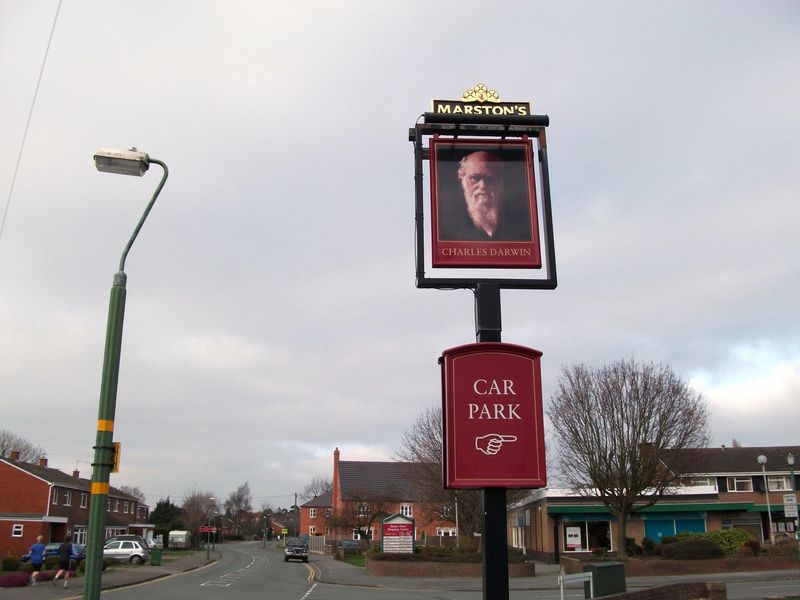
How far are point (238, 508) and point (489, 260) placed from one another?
147 m

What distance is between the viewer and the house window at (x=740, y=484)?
59.3 m

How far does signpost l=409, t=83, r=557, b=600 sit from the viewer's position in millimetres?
10562

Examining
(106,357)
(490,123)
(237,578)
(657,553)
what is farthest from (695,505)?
(106,357)

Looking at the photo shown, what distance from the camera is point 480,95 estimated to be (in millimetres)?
12188

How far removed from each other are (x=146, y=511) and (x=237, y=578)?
7681 centimetres

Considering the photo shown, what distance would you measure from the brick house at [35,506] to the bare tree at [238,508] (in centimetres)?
8393

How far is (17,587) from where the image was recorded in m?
25.5

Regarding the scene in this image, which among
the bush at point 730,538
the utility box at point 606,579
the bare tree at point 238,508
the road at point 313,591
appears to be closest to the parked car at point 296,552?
the road at point 313,591

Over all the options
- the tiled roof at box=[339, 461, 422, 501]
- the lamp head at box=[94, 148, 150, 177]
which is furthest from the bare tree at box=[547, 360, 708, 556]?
the tiled roof at box=[339, 461, 422, 501]

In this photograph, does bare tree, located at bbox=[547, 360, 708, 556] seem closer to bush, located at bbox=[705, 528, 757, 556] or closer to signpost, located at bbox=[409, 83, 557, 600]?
bush, located at bbox=[705, 528, 757, 556]

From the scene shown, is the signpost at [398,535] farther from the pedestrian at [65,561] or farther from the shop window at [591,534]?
the pedestrian at [65,561]

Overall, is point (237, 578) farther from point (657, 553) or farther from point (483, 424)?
point (483, 424)

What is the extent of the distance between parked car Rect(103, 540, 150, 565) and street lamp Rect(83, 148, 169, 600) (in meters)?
39.7

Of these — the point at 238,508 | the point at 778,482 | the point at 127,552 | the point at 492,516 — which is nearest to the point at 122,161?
the point at 492,516
